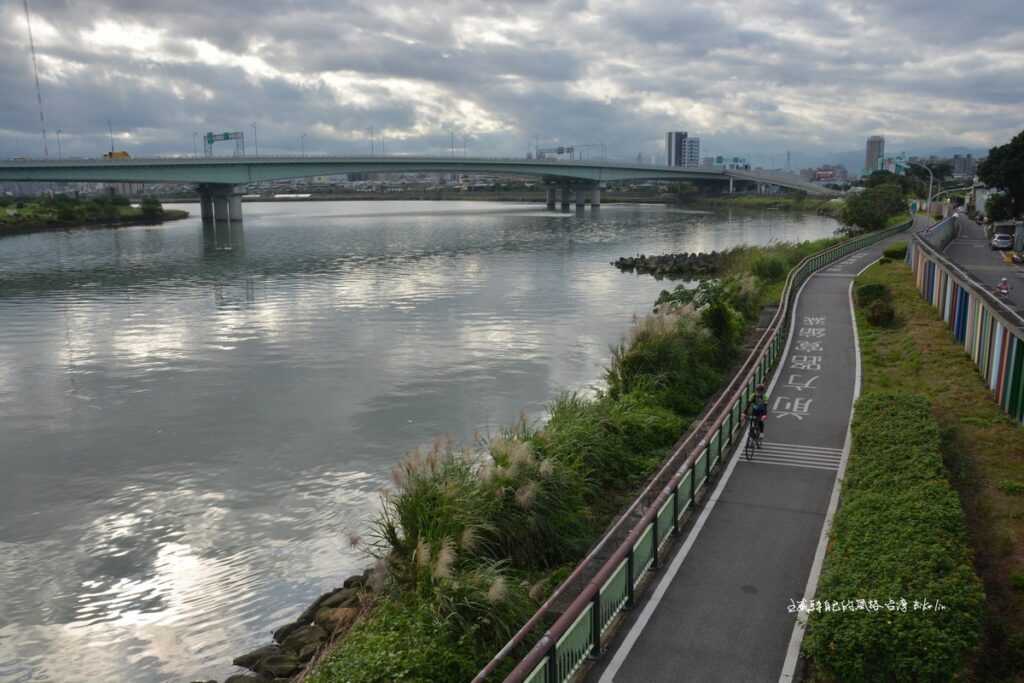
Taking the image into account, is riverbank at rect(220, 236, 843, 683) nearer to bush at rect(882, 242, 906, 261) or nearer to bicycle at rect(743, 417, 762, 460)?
bicycle at rect(743, 417, 762, 460)

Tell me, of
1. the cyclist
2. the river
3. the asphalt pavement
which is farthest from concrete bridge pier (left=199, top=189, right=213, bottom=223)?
the cyclist

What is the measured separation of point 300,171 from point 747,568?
88896 mm

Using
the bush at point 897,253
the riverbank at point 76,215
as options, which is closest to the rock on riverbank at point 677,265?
the bush at point 897,253

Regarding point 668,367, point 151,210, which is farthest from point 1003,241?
point 151,210

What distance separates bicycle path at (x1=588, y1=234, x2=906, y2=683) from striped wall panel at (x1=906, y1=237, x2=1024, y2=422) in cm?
356

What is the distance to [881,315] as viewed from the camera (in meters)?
30.2

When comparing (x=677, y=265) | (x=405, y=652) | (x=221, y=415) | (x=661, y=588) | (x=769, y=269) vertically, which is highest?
(x=769, y=269)

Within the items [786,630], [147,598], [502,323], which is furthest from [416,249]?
[786,630]

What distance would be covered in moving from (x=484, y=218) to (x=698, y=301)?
90.5 m

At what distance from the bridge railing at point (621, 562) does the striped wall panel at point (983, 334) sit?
227 inches

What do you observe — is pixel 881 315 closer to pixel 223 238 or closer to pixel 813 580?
pixel 813 580

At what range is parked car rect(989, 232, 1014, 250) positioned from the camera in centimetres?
5103

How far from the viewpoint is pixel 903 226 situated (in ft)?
236

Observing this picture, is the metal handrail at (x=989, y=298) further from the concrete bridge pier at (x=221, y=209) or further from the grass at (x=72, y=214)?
the grass at (x=72, y=214)
